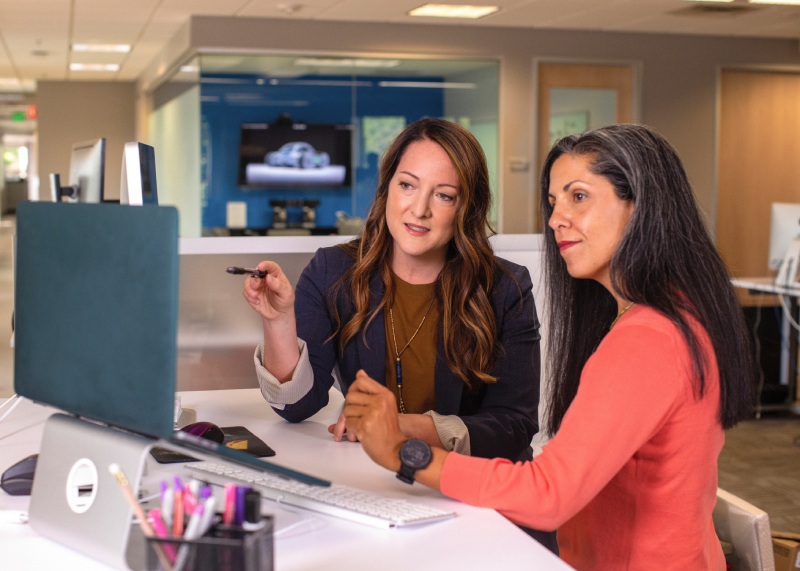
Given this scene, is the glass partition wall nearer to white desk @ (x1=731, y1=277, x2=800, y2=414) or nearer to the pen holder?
white desk @ (x1=731, y1=277, x2=800, y2=414)

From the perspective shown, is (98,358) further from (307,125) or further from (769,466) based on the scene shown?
(307,125)

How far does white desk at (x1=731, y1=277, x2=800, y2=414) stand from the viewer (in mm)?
5901

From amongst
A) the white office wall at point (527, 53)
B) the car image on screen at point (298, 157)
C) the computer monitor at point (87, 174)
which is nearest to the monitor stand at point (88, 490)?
the computer monitor at point (87, 174)

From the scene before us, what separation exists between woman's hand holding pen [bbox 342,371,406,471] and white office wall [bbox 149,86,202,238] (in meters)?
6.25

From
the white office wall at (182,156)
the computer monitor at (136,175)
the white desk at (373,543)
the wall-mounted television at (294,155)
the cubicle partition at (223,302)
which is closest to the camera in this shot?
the white desk at (373,543)

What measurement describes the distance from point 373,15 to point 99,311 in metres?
7.30

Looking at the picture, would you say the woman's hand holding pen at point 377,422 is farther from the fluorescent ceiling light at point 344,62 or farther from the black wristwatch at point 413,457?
the fluorescent ceiling light at point 344,62

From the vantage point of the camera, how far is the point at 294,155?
8852 millimetres

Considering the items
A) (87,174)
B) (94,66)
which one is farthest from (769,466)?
(94,66)

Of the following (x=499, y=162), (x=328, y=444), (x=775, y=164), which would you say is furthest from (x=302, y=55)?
(x=328, y=444)

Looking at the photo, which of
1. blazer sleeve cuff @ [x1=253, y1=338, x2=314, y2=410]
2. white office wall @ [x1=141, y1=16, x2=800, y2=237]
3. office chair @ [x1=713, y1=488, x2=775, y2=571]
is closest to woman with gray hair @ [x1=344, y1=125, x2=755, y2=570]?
office chair @ [x1=713, y1=488, x2=775, y2=571]

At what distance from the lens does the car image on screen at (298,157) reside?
28.7ft

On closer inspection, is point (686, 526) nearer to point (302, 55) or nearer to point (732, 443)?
point (732, 443)

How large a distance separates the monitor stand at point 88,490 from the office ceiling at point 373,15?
6.59 meters
